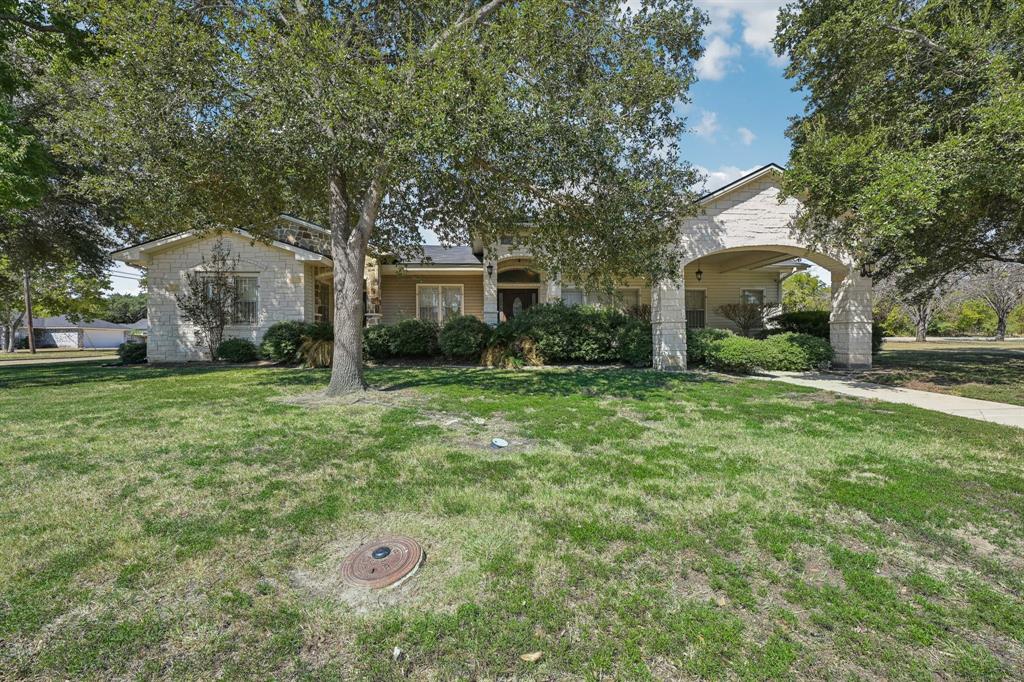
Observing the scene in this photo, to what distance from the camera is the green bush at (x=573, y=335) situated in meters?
12.7

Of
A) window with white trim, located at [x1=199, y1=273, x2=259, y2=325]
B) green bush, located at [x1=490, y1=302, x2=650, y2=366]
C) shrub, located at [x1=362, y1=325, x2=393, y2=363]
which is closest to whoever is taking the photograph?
green bush, located at [x1=490, y1=302, x2=650, y2=366]

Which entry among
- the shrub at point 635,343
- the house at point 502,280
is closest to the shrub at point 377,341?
the house at point 502,280

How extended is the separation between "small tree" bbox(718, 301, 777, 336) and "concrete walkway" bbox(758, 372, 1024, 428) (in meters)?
5.60

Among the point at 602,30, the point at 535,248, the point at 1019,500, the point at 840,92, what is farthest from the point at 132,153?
the point at 840,92

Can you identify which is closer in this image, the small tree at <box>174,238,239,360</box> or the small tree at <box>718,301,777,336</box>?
the small tree at <box>174,238,239,360</box>

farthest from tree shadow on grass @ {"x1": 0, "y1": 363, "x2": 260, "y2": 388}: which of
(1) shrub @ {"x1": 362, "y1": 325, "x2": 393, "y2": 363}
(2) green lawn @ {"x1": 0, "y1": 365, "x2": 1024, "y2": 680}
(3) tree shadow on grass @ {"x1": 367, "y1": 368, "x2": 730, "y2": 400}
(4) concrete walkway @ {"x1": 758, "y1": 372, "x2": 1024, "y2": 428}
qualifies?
(4) concrete walkway @ {"x1": 758, "y1": 372, "x2": 1024, "y2": 428}

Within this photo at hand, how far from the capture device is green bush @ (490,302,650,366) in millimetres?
12703

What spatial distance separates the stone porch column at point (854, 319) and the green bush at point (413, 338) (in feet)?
37.5

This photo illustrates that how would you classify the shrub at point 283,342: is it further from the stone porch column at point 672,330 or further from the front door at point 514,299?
the stone porch column at point 672,330

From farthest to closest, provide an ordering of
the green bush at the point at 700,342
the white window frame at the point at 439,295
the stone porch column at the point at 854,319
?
the white window frame at the point at 439,295 → the green bush at the point at 700,342 → the stone porch column at the point at 854,319

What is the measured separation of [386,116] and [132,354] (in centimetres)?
1433

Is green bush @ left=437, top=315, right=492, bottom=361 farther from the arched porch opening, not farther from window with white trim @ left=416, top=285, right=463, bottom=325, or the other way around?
the arched porch opening

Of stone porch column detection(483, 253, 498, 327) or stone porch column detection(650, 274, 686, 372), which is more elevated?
stone porch column detection(483, 253, 498, 327)

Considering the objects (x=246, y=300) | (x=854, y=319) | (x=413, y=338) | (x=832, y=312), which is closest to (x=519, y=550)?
(x=413, y=338)
